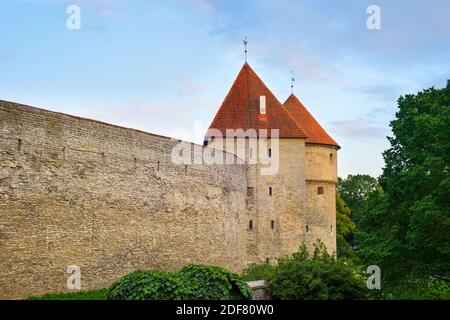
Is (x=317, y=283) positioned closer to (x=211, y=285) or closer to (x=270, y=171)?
(x=211, y=285)

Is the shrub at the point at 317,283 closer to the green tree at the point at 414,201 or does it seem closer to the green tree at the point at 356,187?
the green tree at the point at 414,201

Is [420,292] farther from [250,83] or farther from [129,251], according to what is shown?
[250,83]

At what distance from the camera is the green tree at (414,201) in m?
18.8

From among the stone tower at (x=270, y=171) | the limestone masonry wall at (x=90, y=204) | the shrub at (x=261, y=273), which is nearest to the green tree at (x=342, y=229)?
the stone tower at (x=270, y=171)

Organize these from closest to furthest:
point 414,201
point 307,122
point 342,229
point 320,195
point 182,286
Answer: point 182,286 → point 414,201 → point 320,195 → point 307,122 → point 342,229

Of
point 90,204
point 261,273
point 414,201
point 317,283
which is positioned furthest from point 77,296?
point 414,201

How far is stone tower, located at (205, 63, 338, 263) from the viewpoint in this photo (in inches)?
1121

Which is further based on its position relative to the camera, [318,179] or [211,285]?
[318,179]

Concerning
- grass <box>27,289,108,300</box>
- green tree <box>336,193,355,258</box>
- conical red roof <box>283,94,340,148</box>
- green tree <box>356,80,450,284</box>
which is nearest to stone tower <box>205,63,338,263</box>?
conical red roof <box>283,94,340,148</box>

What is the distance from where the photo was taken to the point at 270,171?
28.8 m

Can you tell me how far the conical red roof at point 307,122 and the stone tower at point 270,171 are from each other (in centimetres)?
98

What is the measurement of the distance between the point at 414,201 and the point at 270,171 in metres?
9.27

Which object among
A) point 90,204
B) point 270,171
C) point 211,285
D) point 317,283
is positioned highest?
point 270,171

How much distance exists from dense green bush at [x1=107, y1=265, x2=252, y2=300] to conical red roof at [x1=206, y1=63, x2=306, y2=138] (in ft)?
49.3
